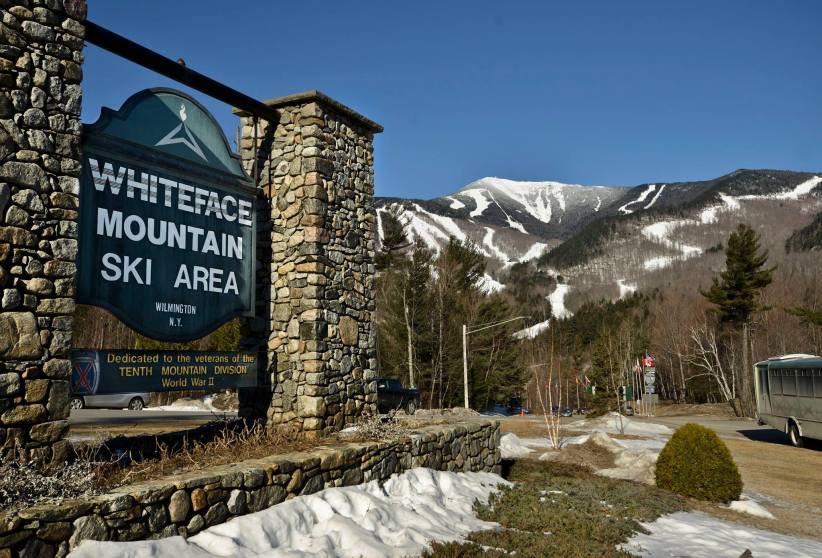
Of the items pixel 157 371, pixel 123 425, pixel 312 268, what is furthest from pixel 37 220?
pixel 123 425

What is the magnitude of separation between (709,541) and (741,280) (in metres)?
46.6

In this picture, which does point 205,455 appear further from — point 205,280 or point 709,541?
point 709,541

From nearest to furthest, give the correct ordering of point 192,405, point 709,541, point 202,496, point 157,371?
point 202,496, point 157,371, point 709,541, point 192,405

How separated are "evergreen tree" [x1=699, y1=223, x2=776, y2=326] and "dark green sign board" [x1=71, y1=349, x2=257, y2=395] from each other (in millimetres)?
46477

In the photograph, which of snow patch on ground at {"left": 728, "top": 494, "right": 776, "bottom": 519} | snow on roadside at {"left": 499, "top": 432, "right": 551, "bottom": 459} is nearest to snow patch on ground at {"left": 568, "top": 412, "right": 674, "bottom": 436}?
snow on roadside at {"left": 499, "top": 432, "right": 551, "bottom": 459}

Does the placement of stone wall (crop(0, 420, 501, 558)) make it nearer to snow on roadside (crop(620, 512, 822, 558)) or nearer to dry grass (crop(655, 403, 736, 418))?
snow on roadside (crop(620, 512, 822, 558))

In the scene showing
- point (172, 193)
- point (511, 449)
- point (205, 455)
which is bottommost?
point (511, 449)

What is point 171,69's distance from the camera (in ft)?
28.4

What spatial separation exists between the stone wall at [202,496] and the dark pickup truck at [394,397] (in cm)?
1751

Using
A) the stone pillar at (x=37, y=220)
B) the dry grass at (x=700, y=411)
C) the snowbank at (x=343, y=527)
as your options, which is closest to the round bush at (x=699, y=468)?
the snowbank at (x=343, y=527)

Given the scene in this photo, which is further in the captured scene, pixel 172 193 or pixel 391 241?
pixel 391 241

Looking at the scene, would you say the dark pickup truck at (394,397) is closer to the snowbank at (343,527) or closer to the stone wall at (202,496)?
the stone wall at (202,496)

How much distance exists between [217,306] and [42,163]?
3175 millimetres

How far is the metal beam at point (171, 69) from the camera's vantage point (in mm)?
7594
